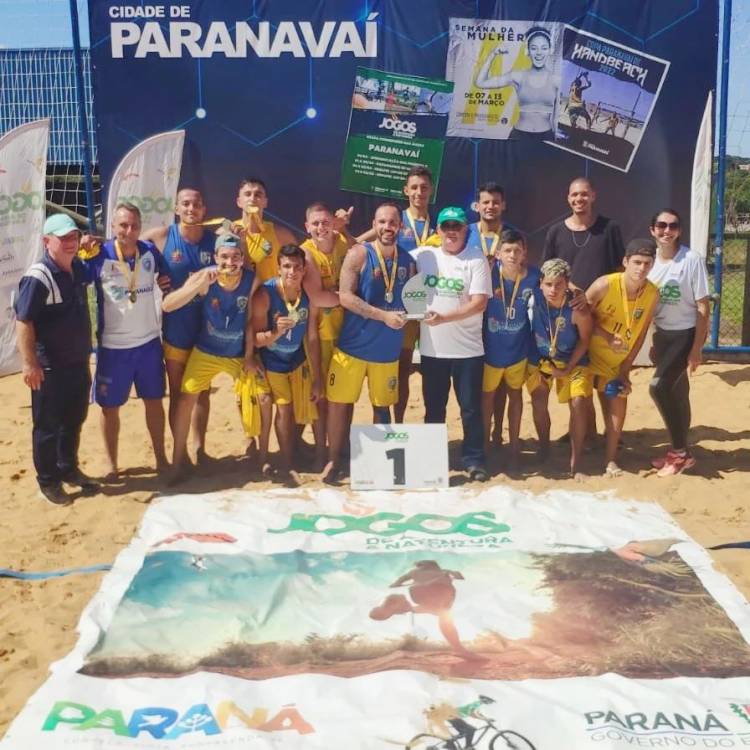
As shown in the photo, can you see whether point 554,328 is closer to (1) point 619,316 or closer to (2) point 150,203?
(1) point 619,316

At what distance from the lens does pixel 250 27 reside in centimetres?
751

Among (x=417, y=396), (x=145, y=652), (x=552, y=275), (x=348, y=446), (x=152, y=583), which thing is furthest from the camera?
(x=417, y=396)

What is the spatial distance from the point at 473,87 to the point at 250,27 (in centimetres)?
201

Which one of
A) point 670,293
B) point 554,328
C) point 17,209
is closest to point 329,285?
point 554,328

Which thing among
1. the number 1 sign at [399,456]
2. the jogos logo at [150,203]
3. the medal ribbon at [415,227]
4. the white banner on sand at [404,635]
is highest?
the jogos logo at [150,203]

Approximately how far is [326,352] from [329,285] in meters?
0.41

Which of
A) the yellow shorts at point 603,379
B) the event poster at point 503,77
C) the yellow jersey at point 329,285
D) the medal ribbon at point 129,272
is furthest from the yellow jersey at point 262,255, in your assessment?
the event poster at point 503,77

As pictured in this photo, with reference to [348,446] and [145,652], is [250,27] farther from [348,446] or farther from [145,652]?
[145,652]

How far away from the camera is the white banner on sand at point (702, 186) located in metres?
7.67

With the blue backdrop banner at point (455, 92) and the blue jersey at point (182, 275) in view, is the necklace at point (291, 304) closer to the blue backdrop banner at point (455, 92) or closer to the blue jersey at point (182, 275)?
the blue jersey at point (182, 275)

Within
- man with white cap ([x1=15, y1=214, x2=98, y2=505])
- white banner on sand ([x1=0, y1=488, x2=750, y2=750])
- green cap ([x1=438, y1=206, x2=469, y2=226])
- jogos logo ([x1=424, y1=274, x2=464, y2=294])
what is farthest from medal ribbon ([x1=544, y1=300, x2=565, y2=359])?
man with white cap ([x1=15, y1=214, x2=98, y2=505])

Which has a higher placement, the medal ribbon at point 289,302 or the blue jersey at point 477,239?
the blue jersey at point 477,239

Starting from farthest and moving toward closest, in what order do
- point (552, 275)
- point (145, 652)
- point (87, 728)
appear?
point (552, 275) → point (145, 652) → point (87, 728)

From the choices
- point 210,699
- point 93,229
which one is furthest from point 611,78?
point 210,699
